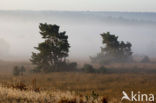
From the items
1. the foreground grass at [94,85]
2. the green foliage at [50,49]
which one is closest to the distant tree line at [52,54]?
the green foliage at [50,49]

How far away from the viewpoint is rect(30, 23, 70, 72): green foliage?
59.7 meters

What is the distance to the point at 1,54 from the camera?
131 m

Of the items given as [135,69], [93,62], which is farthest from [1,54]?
[135,69]

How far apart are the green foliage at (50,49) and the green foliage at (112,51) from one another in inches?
784

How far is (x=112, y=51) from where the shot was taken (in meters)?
82.3

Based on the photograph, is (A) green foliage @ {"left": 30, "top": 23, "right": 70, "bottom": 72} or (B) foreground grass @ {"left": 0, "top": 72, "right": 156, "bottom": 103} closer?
(B) foreground grass @ {"left": 0, "top": 72, "right": 156, "bottom": 103}

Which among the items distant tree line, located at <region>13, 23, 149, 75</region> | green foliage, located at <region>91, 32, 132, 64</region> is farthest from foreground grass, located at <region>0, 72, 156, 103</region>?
green foliage, located at <region>91, 32, 132, 64</region>

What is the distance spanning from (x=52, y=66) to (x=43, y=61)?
1.72m

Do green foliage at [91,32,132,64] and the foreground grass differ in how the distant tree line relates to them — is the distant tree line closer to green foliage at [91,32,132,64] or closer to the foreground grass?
the foreground grass

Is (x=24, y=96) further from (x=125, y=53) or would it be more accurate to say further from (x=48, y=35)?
(x=125, y=53)

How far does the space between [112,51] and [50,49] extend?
25746mm

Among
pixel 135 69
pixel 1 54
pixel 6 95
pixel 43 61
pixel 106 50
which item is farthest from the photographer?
pixel 1 54

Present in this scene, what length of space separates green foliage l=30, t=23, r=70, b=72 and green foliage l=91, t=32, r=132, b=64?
19904mm

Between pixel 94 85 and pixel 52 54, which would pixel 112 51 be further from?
pixel 94 85
